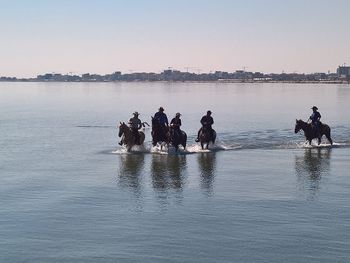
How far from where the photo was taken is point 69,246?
1205 cm

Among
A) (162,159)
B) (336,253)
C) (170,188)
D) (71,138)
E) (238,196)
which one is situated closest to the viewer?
(336,253)

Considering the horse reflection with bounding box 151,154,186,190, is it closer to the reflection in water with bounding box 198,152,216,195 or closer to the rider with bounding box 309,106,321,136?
the reflection in water with bounding box 198,152,216,195

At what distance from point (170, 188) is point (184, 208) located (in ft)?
9.14

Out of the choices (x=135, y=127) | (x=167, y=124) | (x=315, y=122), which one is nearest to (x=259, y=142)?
(x=315, y=122)

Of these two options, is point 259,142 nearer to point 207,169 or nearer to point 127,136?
point 127,136

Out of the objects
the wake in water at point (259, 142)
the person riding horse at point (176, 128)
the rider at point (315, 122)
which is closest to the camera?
the person riding horse at point (176, 128)

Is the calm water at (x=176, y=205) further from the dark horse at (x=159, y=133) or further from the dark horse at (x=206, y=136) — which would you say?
the dark horse at (x=159, y=133)

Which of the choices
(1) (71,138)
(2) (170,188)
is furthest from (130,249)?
(1) (71,138)

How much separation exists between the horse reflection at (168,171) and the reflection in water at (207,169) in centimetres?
68

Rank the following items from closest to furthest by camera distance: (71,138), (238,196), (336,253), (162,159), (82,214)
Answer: (336,253), (82,214), (238,196), (162,159), (71,138)

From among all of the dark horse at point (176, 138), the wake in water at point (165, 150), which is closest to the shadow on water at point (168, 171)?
the wake in water at point (165, 150)

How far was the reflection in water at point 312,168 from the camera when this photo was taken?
18.1 meters

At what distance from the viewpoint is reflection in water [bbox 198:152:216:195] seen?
60.3 ft

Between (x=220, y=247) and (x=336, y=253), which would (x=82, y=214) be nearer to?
(x=220, y=247)
